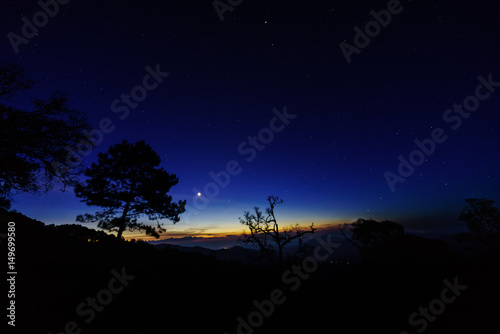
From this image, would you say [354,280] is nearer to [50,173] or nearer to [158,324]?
[158,324]

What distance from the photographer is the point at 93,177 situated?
18688 mm

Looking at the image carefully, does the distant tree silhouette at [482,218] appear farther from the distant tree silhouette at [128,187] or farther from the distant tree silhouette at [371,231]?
the distant tree silhouette at [128,187]

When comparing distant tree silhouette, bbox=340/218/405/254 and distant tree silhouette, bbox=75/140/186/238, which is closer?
distant tree silhouette, bbox=75/140/186/238

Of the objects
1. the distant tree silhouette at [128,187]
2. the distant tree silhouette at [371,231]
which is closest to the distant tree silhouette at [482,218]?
the distant tree silhouette at [371,231]

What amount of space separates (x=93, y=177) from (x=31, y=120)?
12508 millimetres

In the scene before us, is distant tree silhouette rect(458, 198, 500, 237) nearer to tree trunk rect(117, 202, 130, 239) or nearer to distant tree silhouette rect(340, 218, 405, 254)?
distant tree silhouette rect(340, 218, 405, 254)

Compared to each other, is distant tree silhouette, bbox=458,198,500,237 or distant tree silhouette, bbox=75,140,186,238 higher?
distant tree silhouette, bbox=75,140,186,238

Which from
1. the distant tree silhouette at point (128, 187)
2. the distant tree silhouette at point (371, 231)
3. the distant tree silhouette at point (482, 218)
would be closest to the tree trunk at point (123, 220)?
the distant tree silhouette at point (128, 187)

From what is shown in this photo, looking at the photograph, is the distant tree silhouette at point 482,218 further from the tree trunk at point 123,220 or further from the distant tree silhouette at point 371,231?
the tree trunk at point 123,220

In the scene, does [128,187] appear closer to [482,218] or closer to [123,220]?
[123,220]

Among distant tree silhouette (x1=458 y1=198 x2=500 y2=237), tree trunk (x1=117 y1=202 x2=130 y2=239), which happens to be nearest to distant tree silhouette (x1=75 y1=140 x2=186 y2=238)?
tree trunk (x1=117 y1=202 x2=130 y2=239)

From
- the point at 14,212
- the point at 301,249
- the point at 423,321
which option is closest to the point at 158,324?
the point at 423,321

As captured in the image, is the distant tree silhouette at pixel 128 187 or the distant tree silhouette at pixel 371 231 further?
the distant tree silhouette at pixel 371 231

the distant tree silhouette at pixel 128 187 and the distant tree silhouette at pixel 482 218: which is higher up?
the distant tree silhouette at pixel 128 187
